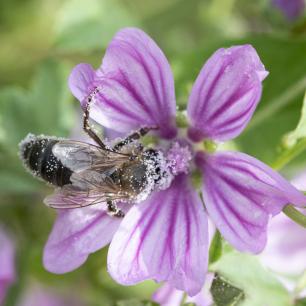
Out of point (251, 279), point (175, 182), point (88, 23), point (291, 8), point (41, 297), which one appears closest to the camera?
point (251, 279)

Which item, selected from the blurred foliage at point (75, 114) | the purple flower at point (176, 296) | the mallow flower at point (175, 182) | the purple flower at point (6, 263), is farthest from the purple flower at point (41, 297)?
the mallow flower at point (175, 182)

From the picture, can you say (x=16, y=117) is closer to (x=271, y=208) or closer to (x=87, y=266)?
(x=87, y=266)

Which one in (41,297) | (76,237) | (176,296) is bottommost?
(41,297)

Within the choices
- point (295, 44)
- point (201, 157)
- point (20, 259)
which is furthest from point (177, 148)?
point (20, 259)

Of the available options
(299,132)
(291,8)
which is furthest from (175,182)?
(291,8)

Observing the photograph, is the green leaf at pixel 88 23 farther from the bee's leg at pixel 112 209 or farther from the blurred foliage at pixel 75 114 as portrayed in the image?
the bee's leg at pixel 112 209

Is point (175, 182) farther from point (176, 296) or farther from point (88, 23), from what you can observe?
point (88, 23)
